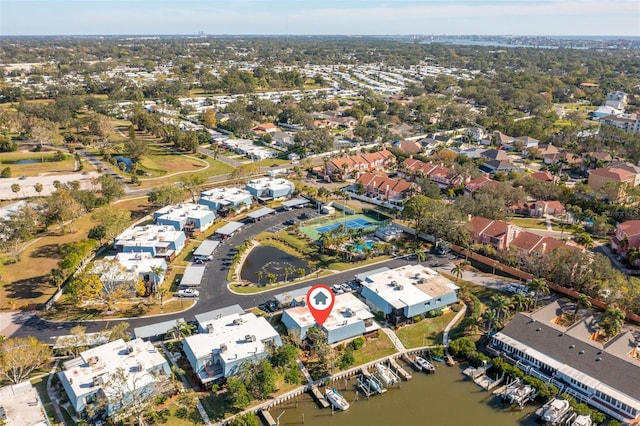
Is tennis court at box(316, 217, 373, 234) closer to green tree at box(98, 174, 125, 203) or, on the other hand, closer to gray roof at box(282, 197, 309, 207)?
gray roof at box(282, 197, 309, 207)

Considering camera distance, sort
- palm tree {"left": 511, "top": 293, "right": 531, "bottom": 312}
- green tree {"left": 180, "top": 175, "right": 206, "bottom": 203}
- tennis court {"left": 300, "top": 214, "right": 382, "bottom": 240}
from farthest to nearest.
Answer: green tree {"left": 180, "top": 175, "right": 206, "bottom": 203}
tennis court {"left": 300, "top": 214, "right": 382, "bottom": 240}
palm tree {"left": 511, "top": 293, "right": 531, "bottom": 312}

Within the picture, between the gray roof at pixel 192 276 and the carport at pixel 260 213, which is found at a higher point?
the carport at pixel 260 213

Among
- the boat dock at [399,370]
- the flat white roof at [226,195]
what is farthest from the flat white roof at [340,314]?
the flat white roof at [226,195]

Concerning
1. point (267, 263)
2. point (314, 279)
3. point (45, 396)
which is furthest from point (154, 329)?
point (314, 279)

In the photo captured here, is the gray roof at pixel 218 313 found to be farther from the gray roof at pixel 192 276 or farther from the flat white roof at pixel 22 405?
the flat white roof at pixel 22 405

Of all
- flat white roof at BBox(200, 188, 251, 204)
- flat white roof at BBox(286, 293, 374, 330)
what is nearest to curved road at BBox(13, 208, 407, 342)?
flat white roof at BBox(286, 293, 374, 330)

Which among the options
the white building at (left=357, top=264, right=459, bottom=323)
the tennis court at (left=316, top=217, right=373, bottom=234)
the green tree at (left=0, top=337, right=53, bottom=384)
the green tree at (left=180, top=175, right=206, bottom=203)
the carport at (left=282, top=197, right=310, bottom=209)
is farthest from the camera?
the green tree at (left=180, top=175, right=206, bottom=203)

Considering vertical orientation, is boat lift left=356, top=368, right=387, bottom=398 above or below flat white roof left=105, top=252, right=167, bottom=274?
below
